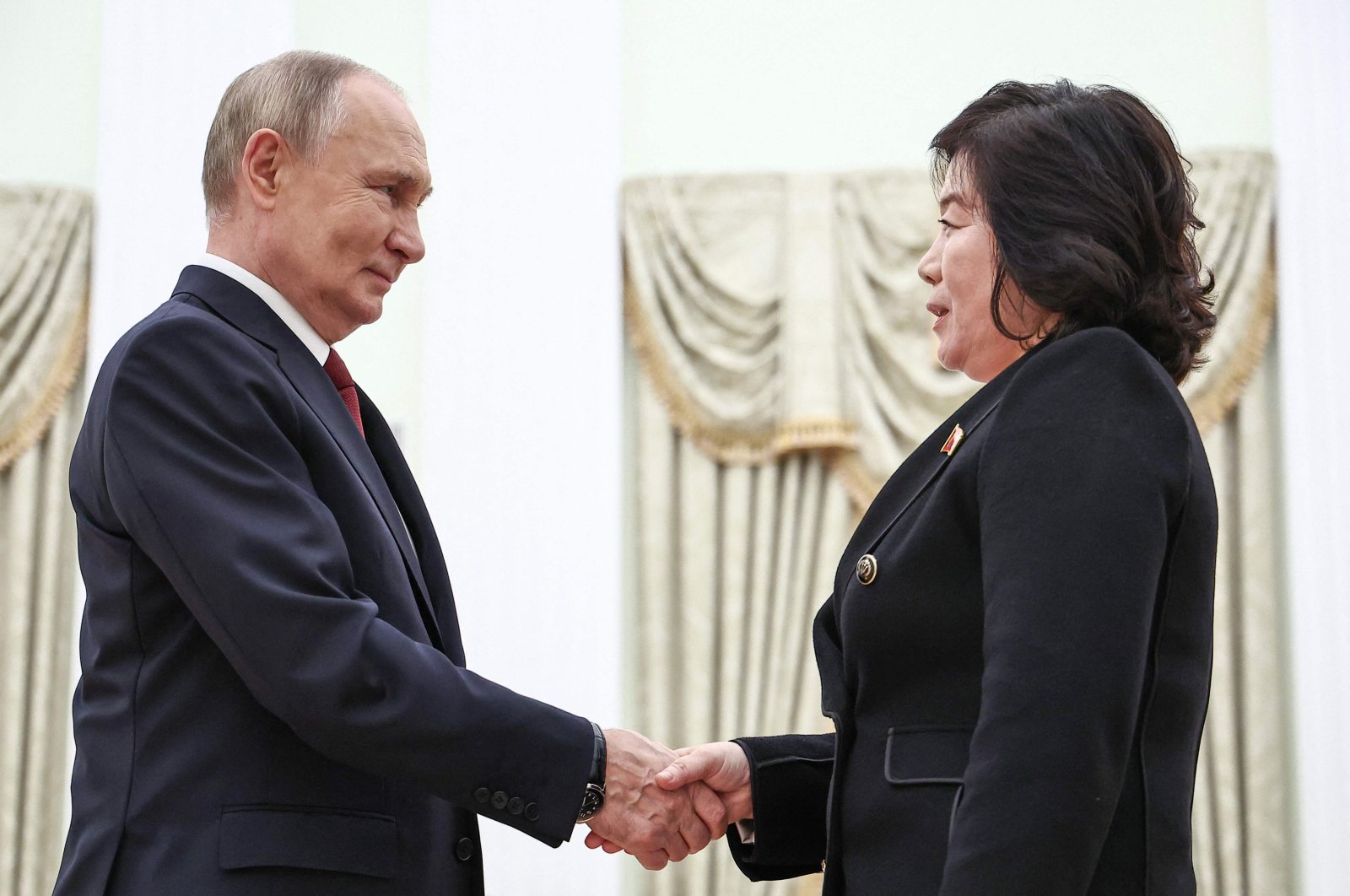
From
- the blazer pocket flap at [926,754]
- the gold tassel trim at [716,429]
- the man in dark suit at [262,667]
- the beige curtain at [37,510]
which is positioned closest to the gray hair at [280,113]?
the man in dark suit at [262,667]

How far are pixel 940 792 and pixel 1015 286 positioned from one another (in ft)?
2.15

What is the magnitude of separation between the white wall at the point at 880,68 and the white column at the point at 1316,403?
0.78 ft

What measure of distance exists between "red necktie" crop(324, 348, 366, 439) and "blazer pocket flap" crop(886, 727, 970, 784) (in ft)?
3.37

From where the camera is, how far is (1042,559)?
1537mm

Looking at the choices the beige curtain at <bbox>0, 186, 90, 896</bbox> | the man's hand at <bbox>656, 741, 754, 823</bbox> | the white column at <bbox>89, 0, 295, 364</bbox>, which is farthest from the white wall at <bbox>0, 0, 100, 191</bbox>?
the man's hand at <bbox>656, 741, 754, 823</bbox>

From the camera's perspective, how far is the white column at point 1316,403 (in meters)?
5.26

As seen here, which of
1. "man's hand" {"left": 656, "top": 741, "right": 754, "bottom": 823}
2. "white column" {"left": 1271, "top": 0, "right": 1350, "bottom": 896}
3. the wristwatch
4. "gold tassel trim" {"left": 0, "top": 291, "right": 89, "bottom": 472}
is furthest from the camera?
"gold tassel trim" {"left": 0, "top": 291, "right": 89, "bottom": 472}

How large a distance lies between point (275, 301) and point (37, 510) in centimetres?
405

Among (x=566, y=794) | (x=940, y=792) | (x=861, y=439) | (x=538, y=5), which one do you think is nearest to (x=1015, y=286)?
(x=940, y=792)

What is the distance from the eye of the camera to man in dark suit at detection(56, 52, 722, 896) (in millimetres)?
1880

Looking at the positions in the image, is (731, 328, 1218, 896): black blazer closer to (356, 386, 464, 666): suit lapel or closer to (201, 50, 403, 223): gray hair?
(356, 386, 464, 666): suit lapel

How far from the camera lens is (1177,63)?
588cm

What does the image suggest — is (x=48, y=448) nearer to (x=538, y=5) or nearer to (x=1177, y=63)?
(x=538, y=5)

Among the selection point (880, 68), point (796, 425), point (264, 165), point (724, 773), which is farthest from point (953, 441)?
point (880, 68)
